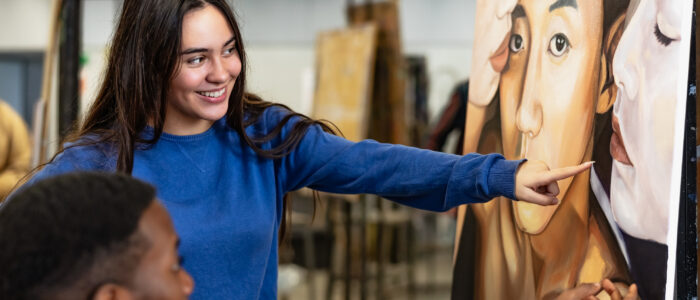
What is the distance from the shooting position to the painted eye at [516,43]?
1.33 meters

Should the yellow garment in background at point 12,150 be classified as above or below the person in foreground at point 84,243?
below

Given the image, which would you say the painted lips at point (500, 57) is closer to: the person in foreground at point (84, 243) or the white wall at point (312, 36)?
the person in foreground at point (84, 243)

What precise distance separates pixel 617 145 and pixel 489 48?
1.19ft

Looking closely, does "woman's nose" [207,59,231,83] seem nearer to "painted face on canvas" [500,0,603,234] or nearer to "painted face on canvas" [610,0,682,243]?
"painted face on canvas" [500,0,603,234]

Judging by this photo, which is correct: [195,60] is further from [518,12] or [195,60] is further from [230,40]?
[518,12]

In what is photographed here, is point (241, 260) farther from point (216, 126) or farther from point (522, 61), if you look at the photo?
point (522, 61)

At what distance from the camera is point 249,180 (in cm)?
142

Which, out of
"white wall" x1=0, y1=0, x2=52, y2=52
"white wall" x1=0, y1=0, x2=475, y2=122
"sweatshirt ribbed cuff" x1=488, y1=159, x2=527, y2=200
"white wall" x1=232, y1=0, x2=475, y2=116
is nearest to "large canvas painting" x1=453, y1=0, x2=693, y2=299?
"sweatshirt ribbed cuff" x1=488, y1=159, x2=527, y2=200

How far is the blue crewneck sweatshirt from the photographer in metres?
1.27

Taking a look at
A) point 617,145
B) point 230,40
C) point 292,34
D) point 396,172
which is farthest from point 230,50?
point 292,34

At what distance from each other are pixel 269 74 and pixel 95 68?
4.99ft

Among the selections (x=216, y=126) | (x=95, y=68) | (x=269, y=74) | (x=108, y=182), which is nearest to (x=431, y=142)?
(x=216, y=126)

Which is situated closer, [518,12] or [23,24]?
[518,12]

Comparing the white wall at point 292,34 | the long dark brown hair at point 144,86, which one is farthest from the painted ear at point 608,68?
the white wall at point 292,34
